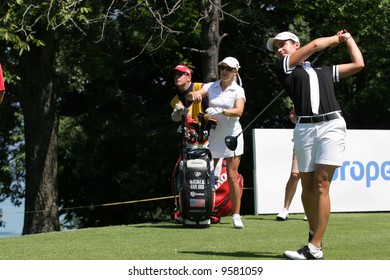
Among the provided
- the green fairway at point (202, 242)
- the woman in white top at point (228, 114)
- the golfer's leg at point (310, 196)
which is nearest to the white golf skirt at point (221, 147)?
the woman in white top at point (228, 114)

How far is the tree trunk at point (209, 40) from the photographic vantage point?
52.9 feet

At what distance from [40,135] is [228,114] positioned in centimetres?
1096

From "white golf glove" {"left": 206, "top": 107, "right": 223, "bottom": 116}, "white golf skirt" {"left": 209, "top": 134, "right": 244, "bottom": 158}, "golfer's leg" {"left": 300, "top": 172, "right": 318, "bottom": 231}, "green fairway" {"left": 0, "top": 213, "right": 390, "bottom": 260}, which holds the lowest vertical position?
"green fairway" {"left": 0, "top": 213, "right": 390, "bottom": 260}

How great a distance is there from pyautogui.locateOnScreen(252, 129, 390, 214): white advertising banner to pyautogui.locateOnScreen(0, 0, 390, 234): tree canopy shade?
571cm

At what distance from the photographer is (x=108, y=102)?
2692cm

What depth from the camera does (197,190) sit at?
10883 millimetres

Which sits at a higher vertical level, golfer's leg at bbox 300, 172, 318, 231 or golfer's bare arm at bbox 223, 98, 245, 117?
golfer's bare arm at bbox 223, 98, 245, 117

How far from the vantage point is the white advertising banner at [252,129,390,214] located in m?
14.4

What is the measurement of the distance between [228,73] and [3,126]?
55.9ft

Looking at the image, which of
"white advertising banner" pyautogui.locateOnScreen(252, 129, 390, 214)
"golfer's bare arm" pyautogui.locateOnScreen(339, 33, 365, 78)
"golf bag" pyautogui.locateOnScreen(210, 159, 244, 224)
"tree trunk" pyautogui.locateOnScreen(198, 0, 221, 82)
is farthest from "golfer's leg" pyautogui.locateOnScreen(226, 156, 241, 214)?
"tree trunk" pyautogui.locateOnScreen(198, 0, 221, 82)

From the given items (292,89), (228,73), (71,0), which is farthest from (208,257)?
(71,0)

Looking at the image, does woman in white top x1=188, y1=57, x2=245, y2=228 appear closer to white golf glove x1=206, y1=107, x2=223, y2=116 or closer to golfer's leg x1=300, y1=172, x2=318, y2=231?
white golf glove x1=206, y1=107, x2=223, y2=116

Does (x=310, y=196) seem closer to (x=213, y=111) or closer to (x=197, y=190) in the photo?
(x=213, y=111)
